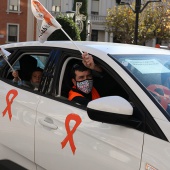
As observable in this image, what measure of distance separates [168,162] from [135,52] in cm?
112

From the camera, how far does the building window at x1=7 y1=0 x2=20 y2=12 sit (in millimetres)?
35375

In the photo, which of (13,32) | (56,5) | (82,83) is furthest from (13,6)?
(82,83)

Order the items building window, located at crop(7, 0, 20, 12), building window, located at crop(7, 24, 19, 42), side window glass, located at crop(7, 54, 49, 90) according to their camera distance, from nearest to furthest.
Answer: side window glass, located at crop(7, 54, 49, 90)
building window, located at crop(7, 0, 20, 12)
building window, located at crop(7, 24, 19, 42)

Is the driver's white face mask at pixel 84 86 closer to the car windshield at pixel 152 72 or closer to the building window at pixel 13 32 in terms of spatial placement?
the car windshield at pixel 152 72

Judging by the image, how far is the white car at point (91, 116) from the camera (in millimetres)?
2178

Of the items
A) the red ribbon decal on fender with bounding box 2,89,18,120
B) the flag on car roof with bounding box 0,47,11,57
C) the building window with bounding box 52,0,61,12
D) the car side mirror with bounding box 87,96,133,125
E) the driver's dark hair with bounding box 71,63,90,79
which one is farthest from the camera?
the building window with bounding box 52,0,61,12

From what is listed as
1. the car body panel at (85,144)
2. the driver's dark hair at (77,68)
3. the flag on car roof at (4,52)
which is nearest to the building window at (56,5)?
the flag on car roof at (4,52)

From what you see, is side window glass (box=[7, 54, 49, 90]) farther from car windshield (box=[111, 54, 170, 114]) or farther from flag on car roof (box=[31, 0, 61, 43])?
Result: car windshield (box=[111, 54, 170, 114])

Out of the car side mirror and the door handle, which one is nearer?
the car side mirror

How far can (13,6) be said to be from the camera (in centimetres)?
3562

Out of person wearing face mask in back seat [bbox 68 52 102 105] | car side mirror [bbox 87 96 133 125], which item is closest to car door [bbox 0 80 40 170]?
person wearing face mask in back seat [bbox 68 52 102 105]

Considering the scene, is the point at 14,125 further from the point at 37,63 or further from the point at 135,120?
the point at 135,120

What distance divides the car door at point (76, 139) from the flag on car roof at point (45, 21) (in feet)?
0.84

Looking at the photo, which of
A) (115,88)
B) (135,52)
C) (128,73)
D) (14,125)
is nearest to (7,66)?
(14,125)
